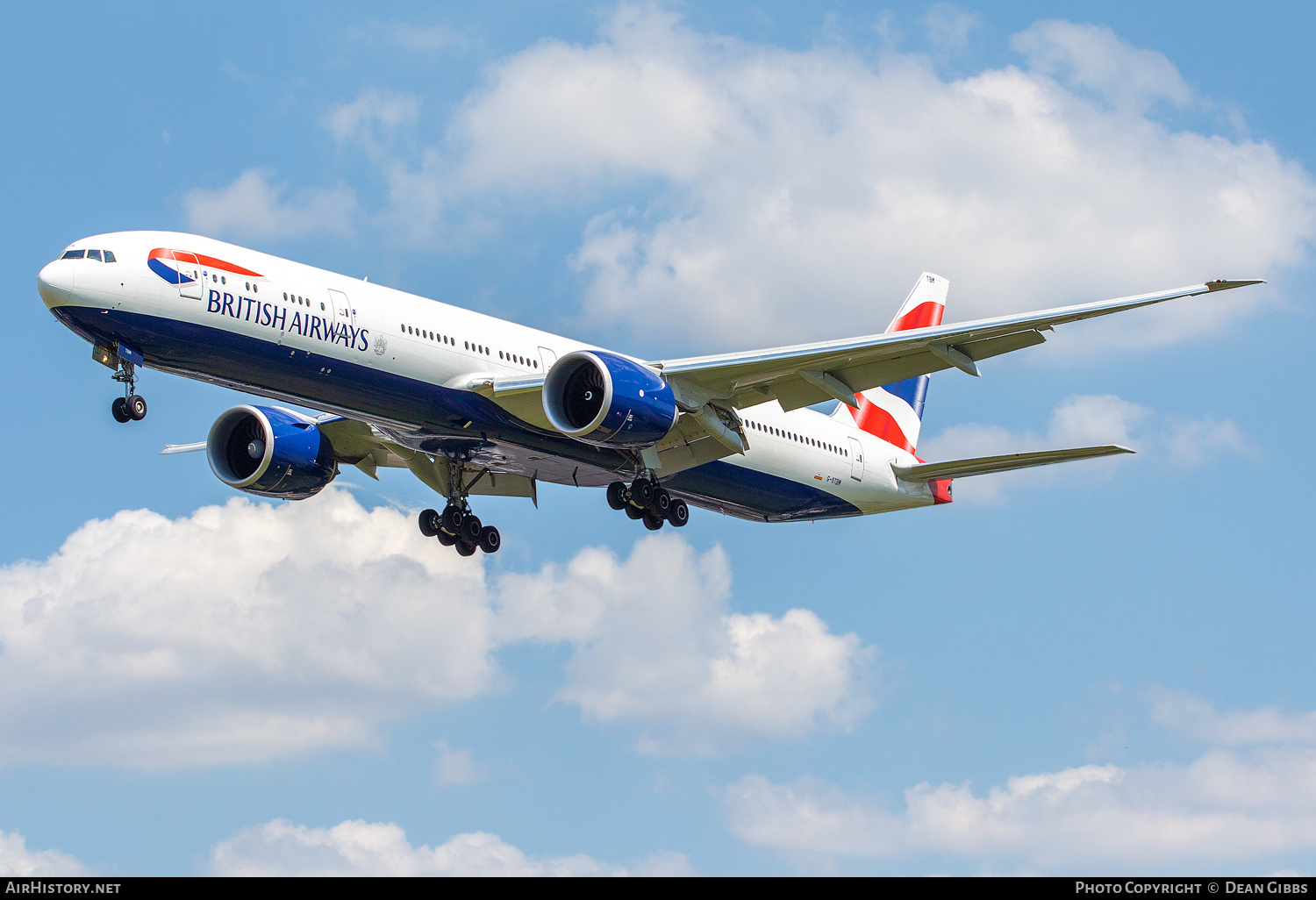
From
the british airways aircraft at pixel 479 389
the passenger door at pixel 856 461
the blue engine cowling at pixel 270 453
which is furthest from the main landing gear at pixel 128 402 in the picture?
the passenger door at pixel 856 461

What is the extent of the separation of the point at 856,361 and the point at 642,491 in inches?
251

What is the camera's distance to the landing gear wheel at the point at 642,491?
3531 cm

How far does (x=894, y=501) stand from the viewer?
41656 mm

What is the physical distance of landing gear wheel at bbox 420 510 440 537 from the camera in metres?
38.5

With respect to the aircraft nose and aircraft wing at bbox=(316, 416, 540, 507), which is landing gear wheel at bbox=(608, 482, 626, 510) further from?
the aircraft nose

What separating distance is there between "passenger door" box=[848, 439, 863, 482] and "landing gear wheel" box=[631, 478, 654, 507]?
7.50 metres

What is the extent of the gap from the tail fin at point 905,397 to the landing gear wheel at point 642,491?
26.8 feet

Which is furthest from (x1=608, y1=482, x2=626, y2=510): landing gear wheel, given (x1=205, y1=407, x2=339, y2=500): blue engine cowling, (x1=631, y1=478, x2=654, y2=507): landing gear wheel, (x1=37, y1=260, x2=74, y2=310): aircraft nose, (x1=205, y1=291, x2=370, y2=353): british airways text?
(x1=37, y1=260, x2=74, y2=310): aircraft nose
